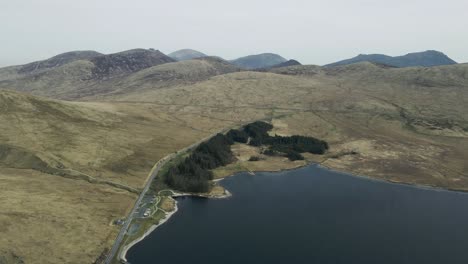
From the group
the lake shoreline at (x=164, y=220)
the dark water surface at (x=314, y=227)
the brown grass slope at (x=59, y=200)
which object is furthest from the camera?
the dark water surface at (x=314, y=227)

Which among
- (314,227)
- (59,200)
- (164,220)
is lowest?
(314,227)

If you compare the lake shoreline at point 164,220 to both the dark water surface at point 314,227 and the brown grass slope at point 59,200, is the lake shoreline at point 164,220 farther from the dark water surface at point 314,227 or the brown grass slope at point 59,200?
the brown grass slope at point 59,200

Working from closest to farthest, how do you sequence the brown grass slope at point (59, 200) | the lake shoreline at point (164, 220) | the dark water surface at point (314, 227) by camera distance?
the brown grass slope at point (59, 200) → the lake shoreline at point (164, 220) → the dark water surface at point (314, 227)

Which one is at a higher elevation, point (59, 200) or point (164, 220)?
point (59, 200)

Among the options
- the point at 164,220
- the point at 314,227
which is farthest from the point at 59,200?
the point at 314,227

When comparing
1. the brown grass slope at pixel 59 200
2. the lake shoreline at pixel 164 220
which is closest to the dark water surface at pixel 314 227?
the lake shoreline at pixel 164 220

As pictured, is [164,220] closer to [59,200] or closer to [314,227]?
[59,200]

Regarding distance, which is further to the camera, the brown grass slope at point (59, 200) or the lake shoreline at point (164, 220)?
the lake shoreline at point (164, 220)

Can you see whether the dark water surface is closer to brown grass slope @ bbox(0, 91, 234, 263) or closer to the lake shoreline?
the lake shoreline

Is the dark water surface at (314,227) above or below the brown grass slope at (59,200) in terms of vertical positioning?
below

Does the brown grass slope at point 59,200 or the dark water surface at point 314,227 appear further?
the dark water surface at point 314,227
